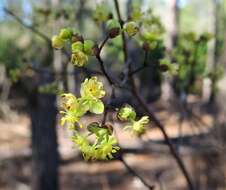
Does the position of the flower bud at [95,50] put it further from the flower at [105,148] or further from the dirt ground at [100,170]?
the dirt ground at [100,170]

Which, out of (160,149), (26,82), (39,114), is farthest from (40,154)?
(160,149)

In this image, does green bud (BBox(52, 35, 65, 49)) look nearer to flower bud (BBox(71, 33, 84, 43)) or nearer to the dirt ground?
flower bud (BBox(71, 33, 84, 43))

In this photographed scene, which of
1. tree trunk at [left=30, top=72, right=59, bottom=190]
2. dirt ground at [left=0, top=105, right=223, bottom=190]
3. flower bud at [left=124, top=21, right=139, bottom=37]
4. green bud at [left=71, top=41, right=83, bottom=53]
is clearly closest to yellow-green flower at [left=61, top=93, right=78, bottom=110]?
green bud at [left=71, top=41, right=83, bottom=53]

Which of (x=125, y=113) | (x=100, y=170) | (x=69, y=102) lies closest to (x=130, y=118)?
(x=125, y=113)

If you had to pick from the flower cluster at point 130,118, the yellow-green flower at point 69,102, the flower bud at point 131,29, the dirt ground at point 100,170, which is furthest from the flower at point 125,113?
the dirt ground at point 100,170

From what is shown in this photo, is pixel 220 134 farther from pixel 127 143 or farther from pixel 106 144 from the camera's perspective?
pixel 127 143

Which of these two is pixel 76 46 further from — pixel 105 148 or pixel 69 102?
pixel 105 148

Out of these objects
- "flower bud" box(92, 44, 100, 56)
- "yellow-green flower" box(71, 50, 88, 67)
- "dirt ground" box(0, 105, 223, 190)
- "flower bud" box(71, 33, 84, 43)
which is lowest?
"dirt ground" box(0, 105, 223, 190)
